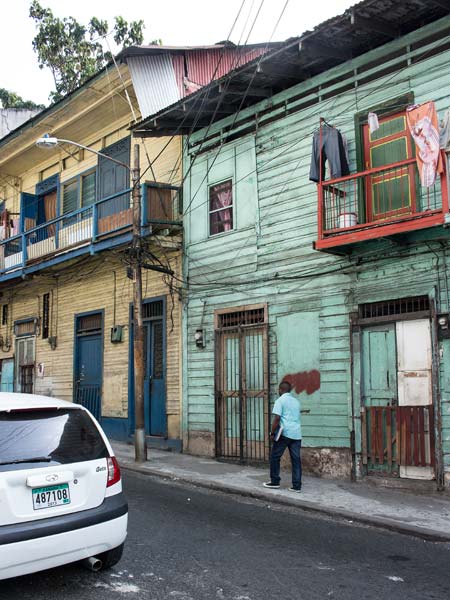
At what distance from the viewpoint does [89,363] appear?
17594mm

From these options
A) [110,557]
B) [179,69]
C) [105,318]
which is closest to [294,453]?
[110,557]

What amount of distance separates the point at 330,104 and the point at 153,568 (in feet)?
29.3

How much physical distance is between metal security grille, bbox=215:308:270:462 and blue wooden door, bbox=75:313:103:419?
492cm

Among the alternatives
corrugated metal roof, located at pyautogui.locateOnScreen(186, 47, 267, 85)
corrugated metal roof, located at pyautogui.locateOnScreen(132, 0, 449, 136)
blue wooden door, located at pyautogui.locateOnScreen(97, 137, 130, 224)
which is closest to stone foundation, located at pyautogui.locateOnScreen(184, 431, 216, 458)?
blue wooden door, located at pyautogui.locateOnScreen(97, 137, 130, 224)

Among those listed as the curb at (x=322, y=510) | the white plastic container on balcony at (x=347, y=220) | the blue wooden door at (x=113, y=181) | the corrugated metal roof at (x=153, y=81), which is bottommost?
the curb at (x=322, y=510)

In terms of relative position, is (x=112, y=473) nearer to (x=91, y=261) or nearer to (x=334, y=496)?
(x=334, y=496)

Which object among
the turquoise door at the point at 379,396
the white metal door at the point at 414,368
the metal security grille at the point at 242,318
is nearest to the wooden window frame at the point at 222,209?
the metal security grille at the point at 242,318

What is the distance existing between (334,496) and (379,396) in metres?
1.98

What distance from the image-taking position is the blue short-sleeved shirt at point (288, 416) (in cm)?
948

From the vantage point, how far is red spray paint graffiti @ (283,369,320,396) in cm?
1126

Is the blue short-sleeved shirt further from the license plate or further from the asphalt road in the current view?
the license plate

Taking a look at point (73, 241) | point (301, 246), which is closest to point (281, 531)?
point (301, 246)

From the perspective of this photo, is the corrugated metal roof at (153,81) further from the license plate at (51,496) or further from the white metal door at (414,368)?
the license plate at (51,496)

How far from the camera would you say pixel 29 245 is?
1916 cm
